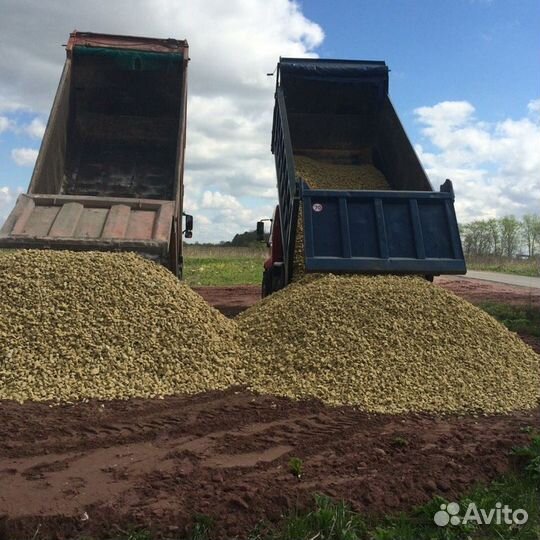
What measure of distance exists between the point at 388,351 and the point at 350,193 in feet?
7.26

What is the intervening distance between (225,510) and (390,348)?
106 inches

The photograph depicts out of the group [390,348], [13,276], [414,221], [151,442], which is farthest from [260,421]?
[414,221]

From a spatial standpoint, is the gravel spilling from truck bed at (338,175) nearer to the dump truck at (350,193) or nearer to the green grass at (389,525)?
the dump truck at (350,193)

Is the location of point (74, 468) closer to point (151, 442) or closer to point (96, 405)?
point (151, 442)

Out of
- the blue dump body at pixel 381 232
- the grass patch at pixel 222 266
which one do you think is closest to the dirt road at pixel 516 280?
the grass patch at pixel 222 266

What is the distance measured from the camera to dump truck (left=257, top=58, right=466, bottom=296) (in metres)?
6.41

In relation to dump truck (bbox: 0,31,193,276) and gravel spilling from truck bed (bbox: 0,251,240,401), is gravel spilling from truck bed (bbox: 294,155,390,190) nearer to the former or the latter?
dump truck (bbox: 0,31,193,276)

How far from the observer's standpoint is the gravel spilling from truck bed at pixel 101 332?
4422 mm

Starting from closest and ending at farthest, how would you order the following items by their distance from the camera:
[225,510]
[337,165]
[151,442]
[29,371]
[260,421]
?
[225,510]
[151,442]
[260,421]
[29,371]
[337,165]

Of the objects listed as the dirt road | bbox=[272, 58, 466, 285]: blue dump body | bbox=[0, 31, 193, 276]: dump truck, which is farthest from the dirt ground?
the dirt road

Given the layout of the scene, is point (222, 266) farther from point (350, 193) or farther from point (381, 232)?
point (381, 232)

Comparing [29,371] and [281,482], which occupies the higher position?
[29,371]

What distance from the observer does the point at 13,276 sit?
17.1 feet

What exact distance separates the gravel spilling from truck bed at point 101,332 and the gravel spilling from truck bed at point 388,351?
458 mm
